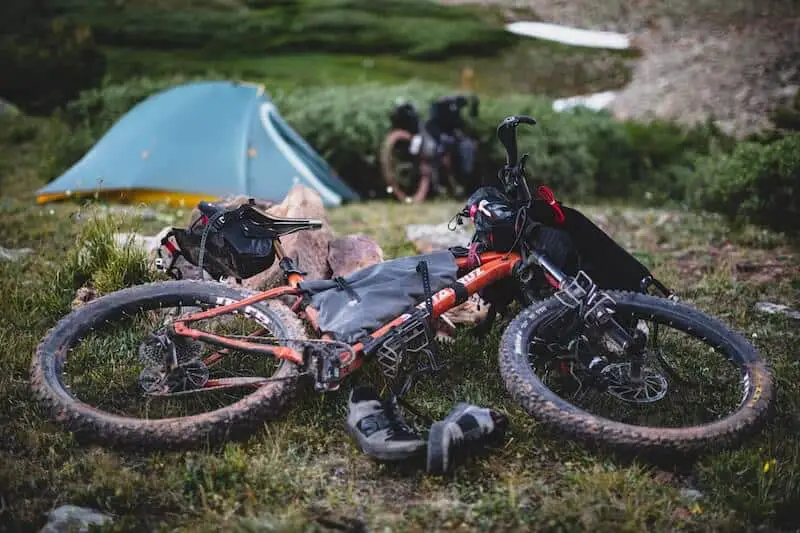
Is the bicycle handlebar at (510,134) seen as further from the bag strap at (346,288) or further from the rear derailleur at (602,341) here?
the bag strap at (346,288)

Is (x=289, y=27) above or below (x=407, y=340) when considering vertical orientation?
above

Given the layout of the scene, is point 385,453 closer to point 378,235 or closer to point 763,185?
point 378,235

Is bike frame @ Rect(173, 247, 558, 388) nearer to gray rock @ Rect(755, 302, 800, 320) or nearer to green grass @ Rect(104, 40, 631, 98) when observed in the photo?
gray rock @ Rect(755, 302, 800, 320)

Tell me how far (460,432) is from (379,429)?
1.15ft

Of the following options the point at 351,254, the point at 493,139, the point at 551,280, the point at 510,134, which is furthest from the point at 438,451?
the point at 493,139

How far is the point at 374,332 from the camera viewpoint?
11.2 ft

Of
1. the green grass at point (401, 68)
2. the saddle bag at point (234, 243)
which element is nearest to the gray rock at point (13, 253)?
the saddle bag at point (234, 243)

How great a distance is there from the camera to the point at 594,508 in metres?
2.81

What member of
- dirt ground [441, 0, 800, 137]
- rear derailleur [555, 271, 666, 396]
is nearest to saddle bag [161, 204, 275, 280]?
rear derailleur [555, 271, 666, 396]

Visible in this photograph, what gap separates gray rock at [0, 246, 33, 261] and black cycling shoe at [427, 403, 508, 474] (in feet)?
12.7

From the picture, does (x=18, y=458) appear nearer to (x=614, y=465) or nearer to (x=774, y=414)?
(x=614, y=465)

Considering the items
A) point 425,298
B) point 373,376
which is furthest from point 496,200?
point 373,376

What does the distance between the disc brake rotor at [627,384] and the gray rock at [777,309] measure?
1876mm

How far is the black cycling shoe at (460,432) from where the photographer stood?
3.01 m
